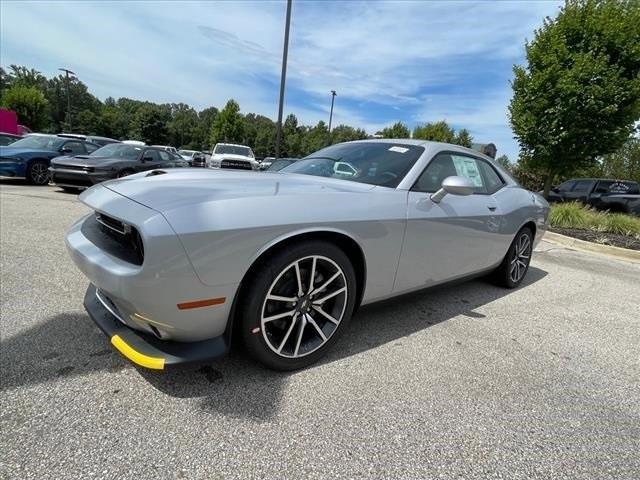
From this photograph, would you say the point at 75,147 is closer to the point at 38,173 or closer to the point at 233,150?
the point at 38,173

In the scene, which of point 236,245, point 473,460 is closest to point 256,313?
point 236,245

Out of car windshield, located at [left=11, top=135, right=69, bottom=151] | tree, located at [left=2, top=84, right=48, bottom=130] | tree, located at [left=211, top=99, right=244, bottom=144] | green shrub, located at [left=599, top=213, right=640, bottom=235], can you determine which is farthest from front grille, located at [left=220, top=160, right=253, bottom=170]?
tree, located at [left=2, top=84, right=48, bottom=130]

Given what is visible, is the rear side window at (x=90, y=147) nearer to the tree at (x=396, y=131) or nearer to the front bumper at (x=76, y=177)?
the front bumper at (x=76, y=177)

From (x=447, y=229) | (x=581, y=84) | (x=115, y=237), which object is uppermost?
(x=581, y=84)

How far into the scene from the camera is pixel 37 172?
9734 millimetres

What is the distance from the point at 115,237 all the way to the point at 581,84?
11.4 meters

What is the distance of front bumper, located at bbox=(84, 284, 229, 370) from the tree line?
3067cm

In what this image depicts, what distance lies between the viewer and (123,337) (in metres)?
1.88

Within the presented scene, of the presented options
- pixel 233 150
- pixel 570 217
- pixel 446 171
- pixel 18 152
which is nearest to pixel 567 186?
pixel 570 217

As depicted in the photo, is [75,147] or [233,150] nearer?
[75,147]

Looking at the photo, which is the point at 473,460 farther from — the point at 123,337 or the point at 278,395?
the point at 123,337

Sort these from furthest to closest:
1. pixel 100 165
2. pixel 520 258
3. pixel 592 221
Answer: pixel 592 221, pixel 100 165, pixel 520 258

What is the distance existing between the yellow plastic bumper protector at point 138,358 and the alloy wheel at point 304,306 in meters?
0.52

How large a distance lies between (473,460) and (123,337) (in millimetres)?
1725
